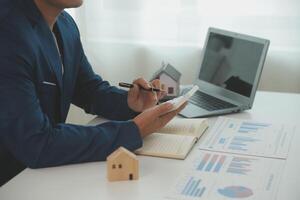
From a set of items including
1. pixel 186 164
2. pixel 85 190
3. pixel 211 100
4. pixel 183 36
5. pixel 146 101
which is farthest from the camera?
pixel 183 36

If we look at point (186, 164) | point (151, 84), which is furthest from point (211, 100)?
point (186, 164)

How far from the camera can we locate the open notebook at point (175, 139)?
146 cm

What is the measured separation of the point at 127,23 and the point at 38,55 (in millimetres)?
1249

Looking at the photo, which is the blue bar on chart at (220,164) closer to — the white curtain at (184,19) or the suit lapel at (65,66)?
the suit lapel at (65,66)

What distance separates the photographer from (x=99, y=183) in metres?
1.30

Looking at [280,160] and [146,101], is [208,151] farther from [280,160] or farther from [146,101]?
[146,101]

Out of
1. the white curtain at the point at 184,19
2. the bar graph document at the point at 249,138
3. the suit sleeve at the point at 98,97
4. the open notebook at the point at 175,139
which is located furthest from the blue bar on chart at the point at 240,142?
the white curtain at the point at 184,19

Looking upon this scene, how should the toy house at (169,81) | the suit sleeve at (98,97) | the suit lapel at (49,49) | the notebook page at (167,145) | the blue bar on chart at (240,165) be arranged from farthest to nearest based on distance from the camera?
the toy house at (169,81) < the suit sleeve at (98,97) < the suit lapel at (49,49) < the notebook page at (167,145) < the blue bar on chart at (240,165)

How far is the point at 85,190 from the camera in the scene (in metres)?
1.26

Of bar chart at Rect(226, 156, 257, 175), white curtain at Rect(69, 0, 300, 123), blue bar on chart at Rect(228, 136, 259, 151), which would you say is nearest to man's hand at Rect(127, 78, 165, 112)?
blue bar on chart at Rect(228, 136, 259, 151)

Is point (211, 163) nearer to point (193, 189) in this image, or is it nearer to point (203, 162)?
point (203, 162)

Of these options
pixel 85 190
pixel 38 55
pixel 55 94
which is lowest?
pixel 85 190

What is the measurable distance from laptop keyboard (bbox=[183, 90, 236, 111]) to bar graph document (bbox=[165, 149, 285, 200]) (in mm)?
428

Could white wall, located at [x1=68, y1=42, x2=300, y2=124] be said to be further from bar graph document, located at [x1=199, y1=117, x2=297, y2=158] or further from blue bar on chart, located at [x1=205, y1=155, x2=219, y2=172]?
blue bar on chart, located at [x1=205, y1=155, x2=219, y2=172]
